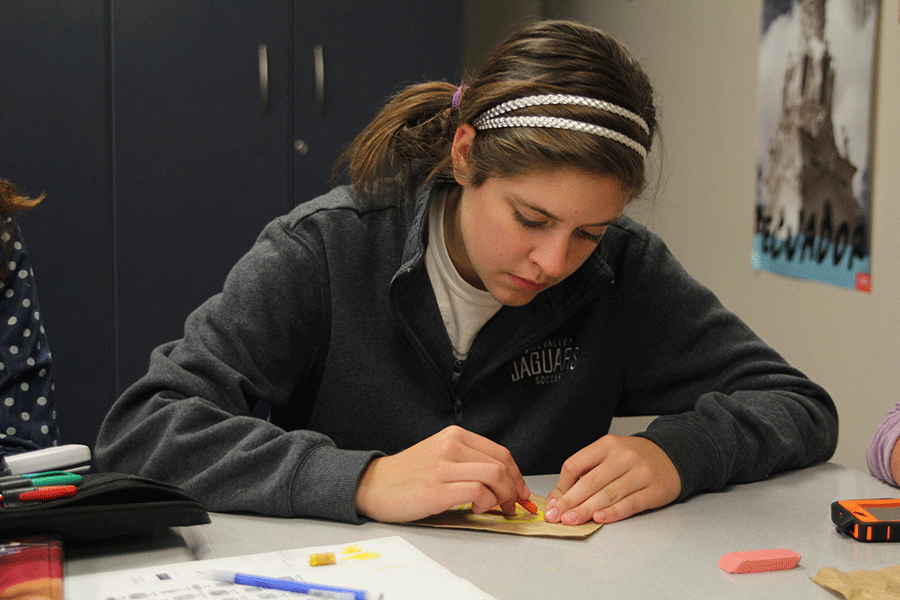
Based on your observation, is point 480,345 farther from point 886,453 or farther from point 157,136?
point 157,136

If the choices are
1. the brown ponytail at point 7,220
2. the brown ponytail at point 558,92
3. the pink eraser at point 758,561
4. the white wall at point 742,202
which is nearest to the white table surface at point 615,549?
the pink eraser at point 758,561

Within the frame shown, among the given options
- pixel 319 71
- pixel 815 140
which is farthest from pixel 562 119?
pixel 319 71

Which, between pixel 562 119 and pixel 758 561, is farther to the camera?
pixel 562 119

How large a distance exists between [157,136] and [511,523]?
1970 mm

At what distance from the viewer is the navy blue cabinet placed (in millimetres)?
2455

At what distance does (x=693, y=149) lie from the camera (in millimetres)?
2639

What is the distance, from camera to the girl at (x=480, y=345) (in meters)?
0.98

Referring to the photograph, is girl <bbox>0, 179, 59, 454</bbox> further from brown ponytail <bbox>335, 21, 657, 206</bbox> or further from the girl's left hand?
the girl's left hand

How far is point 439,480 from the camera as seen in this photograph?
0.92 meters

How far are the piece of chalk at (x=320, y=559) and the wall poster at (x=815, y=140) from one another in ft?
4.89

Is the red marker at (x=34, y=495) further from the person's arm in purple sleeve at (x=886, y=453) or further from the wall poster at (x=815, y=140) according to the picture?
the wall poster at (x=815, y=140)

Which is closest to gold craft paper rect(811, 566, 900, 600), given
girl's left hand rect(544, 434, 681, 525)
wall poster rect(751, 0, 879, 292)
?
girl's left hand rect(544, 434, 681, 525)

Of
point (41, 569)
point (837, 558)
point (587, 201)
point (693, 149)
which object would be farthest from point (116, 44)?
point (837, 558)

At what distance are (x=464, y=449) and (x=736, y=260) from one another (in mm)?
1668
